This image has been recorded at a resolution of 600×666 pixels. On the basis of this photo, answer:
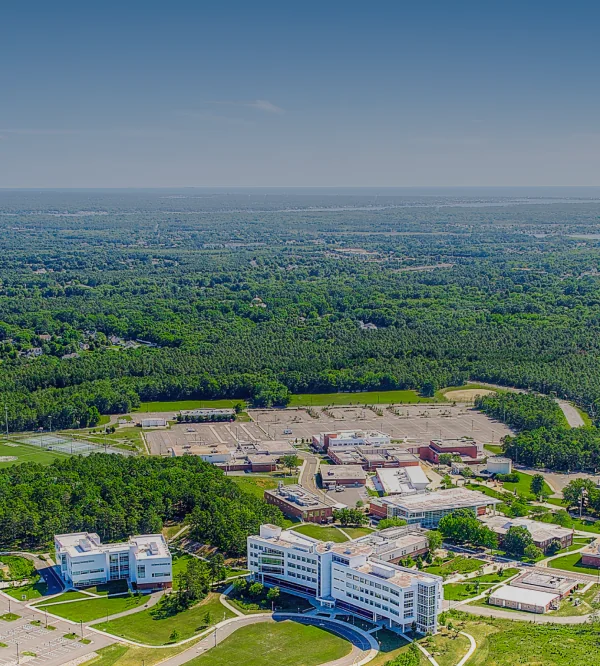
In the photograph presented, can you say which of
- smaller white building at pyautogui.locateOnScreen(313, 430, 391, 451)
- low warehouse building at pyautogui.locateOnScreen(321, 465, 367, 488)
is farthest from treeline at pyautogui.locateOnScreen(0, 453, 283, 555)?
smaller white building at pyautogui.locateOnScreen(313, 430, 391, 451)

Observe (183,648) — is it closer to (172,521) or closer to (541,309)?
(172,521)

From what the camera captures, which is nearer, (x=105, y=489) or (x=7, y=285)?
(x=105, y=489)

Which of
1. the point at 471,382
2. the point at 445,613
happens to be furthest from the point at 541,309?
the point at 445,613

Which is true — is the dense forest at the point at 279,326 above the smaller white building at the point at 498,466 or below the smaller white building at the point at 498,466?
above

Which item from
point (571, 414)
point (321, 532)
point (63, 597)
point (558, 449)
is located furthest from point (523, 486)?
point (63, 597)

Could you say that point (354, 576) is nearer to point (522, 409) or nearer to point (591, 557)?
point (591, 557)

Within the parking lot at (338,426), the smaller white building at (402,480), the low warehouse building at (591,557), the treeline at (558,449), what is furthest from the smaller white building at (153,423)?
the low warehouse building at (591,557)

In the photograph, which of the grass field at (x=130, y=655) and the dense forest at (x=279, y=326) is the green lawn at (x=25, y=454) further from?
the grass field at (x=130, y=655)

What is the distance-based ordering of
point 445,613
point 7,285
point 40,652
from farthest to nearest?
point 7,285, point 445,613, point 40,652
